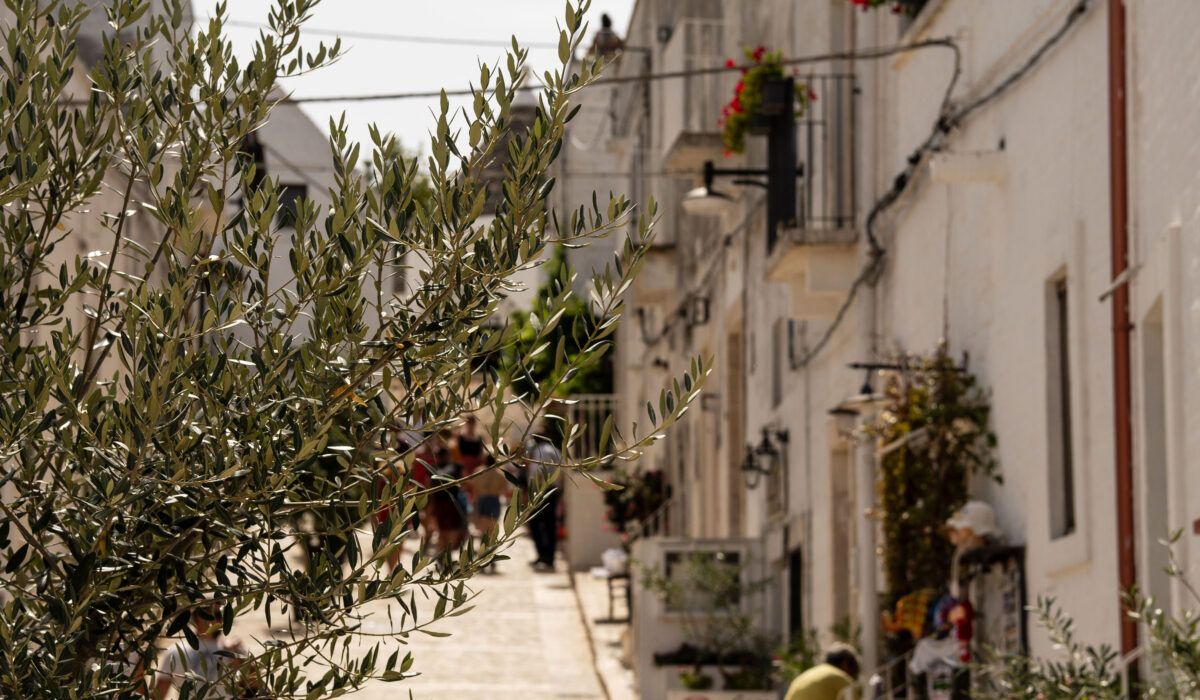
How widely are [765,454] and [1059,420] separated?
7.97 m

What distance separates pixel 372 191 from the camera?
3.87 m

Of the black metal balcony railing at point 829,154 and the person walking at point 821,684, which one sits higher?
the black metal balcony railing at point 829,154

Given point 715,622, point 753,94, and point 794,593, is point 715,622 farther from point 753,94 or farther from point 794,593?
point 753,94

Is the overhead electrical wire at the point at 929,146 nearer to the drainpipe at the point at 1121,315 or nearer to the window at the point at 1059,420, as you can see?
the drainpipe at the point at 1121,315

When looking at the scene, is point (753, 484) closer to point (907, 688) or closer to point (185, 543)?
point (907, 688)

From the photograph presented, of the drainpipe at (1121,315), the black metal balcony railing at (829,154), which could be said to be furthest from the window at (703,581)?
the drainpipe at (1121,315)

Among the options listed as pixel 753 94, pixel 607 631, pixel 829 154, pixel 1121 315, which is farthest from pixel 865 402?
pixel 607 631

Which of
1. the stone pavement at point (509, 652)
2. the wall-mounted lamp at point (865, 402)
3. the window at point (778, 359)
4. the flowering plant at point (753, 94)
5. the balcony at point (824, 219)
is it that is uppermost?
the flowering plant at point (753, 94)

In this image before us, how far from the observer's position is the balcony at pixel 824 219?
12906 mm

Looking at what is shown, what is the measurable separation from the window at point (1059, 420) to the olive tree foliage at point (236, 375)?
17.0 feet

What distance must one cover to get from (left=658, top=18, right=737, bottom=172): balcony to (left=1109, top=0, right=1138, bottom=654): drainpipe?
10.6m

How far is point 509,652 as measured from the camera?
17438 mm

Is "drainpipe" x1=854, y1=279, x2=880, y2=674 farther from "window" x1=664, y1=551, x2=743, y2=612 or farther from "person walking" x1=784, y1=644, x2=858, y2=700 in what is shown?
"window" x1=664, y1=551, x2=743, y2=612

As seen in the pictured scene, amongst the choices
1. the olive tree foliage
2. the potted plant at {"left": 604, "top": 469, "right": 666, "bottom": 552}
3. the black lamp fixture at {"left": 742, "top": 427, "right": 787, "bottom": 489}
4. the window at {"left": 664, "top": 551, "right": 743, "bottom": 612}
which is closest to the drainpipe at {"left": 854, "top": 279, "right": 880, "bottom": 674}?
the window at {"left": 664, "top": 551, "right": 743, "bottom": 612}
